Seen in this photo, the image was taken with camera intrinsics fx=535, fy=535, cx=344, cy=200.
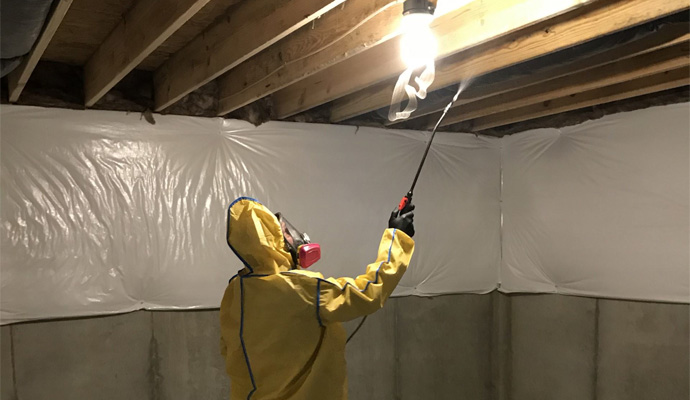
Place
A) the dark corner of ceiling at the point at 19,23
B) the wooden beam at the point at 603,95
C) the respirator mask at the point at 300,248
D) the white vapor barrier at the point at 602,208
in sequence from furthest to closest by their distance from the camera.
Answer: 1. the white vapor barrier at the point at 602,208
2. the wooden beam at the point at 603,95
3. the respirator mask at the point at 300,248
4. the dark corner of ceiling at the point at 19,23

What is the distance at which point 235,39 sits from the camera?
→ 1991mm

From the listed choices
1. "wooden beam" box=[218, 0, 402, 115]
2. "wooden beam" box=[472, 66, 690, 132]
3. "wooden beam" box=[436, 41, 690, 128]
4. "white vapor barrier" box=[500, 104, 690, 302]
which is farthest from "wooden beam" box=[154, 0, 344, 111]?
"white vapor barrier" box=[500, 104, 690, 302]

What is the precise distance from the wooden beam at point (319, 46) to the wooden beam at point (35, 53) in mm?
845

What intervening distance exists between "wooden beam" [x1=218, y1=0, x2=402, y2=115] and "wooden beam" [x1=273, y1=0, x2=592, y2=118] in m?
0.23

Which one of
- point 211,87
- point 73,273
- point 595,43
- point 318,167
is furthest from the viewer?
point 318,167

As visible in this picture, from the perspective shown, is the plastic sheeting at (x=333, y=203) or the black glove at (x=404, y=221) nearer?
the black glove at (x=404, y=221)

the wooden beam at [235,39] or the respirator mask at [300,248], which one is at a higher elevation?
the wooden beam at [235,39]

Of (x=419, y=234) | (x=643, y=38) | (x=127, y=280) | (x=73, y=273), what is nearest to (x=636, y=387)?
(x=419, y=234)

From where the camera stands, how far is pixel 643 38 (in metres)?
1.90

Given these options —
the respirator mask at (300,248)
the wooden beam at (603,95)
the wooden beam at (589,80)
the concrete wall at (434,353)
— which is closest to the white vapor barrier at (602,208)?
the concrete wall at (434,353)

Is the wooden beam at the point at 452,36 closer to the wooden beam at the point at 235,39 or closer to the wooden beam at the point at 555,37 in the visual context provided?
the wooden beam at the point at 555,37

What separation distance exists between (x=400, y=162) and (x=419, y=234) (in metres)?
0.49

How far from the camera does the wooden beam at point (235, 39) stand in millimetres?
1702

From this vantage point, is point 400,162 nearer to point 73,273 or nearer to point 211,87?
point 211,87
